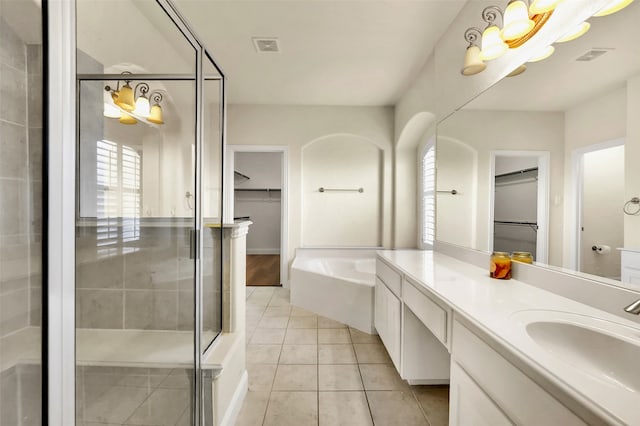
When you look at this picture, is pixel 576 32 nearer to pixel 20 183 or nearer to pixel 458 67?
pixel 458 67

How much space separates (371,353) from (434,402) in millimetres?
621

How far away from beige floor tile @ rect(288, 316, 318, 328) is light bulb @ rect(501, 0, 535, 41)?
2.60 metres

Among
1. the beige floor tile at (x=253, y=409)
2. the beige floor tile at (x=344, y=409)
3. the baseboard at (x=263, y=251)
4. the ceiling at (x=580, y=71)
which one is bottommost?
the beige floor tile at (x=253, y=409)

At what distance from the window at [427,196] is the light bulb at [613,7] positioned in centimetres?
228

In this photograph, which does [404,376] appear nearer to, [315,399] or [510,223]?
[315,399]

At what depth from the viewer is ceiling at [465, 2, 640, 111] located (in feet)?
3.09

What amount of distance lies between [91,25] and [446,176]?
7.76ft

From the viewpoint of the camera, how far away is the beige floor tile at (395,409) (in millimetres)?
1517

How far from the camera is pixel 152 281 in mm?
1483

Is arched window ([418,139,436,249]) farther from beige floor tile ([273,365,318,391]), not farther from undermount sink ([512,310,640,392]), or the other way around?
undermount sink ([512,310,640,392])

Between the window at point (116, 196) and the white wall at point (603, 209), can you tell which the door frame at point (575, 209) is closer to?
the white wall at point (603, 209)

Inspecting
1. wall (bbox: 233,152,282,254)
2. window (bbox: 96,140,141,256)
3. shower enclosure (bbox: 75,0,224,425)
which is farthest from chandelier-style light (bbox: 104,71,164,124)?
wall (bbox: 233,152,282,254)

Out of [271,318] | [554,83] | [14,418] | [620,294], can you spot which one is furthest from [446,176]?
[14,418]

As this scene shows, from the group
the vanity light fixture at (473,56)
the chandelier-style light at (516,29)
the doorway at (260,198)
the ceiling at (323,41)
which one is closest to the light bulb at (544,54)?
the chandelier-style light at (516,29)
